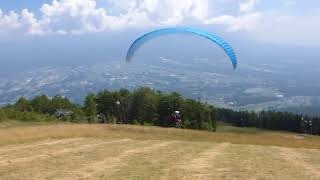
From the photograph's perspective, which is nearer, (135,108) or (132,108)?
(135,108)

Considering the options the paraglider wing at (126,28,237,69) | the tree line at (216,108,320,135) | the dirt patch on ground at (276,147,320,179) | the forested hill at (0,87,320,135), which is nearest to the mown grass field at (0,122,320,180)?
the dirt patch on ground at (276,147,320,179)

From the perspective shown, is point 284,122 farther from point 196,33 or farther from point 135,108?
point 196,33

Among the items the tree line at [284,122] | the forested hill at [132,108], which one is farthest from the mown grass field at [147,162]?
the tree line at [284,122]

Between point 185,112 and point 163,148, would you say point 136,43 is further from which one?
point 185,112

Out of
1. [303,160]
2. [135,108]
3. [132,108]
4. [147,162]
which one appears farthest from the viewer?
[132,108]

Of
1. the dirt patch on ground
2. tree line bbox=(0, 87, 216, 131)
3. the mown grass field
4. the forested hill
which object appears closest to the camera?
the mown grass field

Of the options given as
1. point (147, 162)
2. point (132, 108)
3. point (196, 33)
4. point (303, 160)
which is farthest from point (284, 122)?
point (147, 162)

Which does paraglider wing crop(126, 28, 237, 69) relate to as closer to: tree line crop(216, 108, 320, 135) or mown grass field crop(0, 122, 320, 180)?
mown grass field crop(0, 122, 320, 180)

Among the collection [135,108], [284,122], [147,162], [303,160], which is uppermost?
[135,108]

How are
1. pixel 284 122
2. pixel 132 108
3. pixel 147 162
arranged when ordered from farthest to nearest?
pixel 284 122 < pixel 132 108 < pixel 147 162

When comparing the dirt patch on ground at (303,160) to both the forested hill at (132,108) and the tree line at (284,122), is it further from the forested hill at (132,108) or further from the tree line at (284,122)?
the tree line at (284,122)

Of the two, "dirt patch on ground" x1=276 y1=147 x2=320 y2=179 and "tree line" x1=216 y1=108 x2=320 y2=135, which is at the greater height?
"tree line" x1=216 y1=108 x2=320 y2=135

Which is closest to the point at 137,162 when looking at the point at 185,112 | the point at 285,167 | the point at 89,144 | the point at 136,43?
the point at 285,167

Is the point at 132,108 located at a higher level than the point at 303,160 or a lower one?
higher
